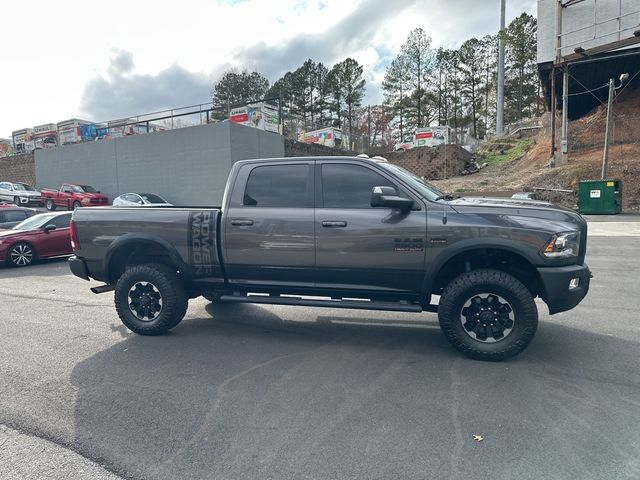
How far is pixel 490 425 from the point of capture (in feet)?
9.80

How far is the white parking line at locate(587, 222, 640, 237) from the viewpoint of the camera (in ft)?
43.0

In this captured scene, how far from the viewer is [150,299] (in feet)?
16.8

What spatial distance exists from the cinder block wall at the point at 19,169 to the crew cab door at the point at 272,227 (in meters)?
35.8

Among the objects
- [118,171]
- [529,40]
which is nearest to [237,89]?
[118,171]

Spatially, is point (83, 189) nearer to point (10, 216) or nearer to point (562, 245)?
point (10, 216)

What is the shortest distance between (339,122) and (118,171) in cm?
3406

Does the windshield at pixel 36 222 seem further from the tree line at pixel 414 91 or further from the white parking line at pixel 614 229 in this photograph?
the tree line at pixel 414 91

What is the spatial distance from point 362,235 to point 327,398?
1.69m

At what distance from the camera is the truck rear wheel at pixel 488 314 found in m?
3.97

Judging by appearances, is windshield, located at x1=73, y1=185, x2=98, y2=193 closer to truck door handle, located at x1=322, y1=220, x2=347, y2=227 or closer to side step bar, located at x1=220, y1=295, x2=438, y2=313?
side step bar, located at x1=220, y1=295, x2=438, y2=313

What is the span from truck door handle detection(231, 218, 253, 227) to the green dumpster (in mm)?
18769

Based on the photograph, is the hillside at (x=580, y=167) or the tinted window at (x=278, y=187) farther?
the hillside at (x=580, y=167)

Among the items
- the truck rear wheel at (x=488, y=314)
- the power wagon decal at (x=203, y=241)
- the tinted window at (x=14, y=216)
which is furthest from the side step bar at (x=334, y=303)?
the tinted window at (x=14, y=216)

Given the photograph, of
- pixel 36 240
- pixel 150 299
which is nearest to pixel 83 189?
pixel 36 240
